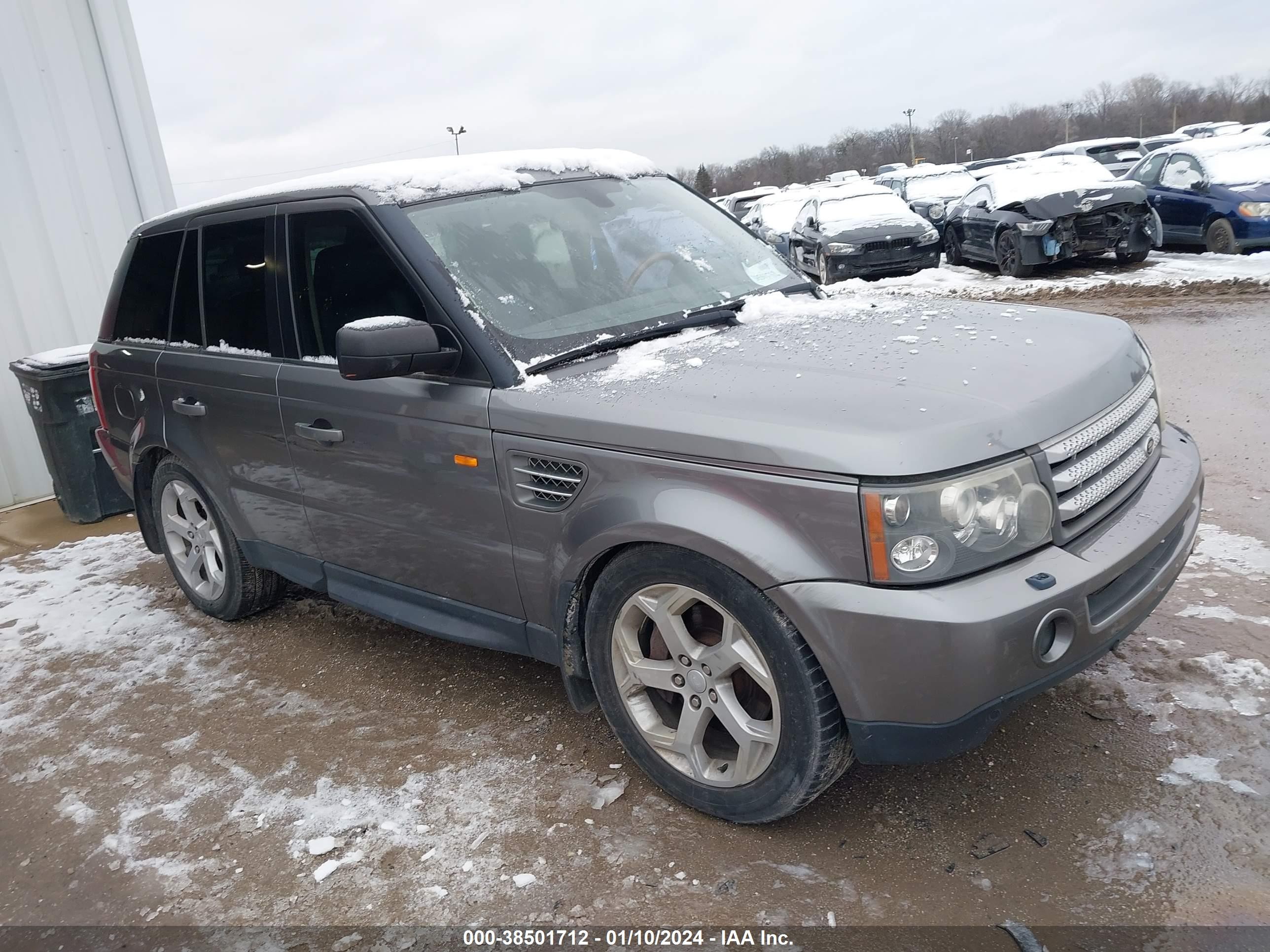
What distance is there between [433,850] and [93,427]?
211 inches

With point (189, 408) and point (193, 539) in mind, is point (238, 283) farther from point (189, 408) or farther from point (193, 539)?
point (193, 539)

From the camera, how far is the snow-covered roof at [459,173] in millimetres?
3355

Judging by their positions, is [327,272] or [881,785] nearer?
[881,785]

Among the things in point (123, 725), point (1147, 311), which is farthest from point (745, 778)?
point (1147, 311)

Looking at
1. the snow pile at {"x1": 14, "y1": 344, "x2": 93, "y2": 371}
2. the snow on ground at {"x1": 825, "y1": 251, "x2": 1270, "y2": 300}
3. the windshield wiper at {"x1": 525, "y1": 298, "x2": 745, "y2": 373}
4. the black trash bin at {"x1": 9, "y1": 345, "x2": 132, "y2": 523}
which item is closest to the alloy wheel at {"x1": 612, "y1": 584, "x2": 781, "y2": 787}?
the windshield wiper at {"x1": 525, "y1": 298, "x2": 745, "y2": 373}

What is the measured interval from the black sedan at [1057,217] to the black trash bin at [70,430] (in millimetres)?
11237

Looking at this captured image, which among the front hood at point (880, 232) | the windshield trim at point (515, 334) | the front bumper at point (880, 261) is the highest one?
the windshield trim at point (515, 334)

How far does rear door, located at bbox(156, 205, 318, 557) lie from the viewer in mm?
3748

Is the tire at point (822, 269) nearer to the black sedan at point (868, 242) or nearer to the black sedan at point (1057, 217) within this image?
the black sedan at point (868, 242)

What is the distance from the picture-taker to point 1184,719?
3012 mm

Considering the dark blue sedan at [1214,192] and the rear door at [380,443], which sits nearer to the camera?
the rear door at [380,443]

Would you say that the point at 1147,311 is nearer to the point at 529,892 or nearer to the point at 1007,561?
the point at 1007,561

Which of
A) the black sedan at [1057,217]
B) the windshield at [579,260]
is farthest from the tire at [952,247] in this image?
the windshield at [579,260]

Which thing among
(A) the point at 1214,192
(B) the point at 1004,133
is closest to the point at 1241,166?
(A) the point at 1214,192
